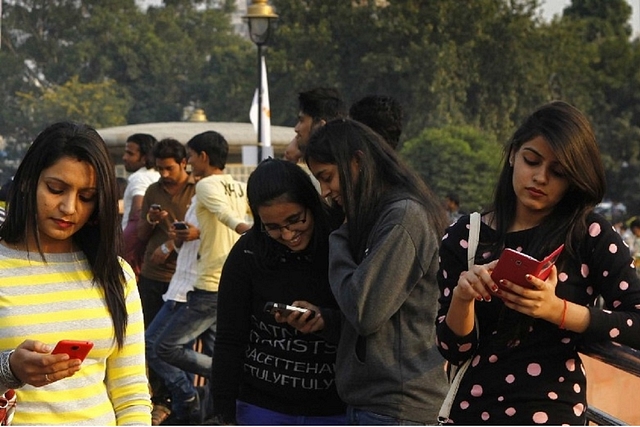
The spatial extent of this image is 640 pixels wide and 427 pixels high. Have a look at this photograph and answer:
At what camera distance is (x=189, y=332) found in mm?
7570

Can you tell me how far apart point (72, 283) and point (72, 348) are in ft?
1.20

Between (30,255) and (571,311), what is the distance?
125cm

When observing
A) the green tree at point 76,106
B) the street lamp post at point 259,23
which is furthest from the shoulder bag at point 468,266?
the green tree at point 76,106

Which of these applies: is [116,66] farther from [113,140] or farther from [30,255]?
[30,255]

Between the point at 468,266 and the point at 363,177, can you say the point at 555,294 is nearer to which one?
the point at 468,266

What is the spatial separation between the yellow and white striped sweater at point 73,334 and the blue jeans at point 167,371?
4662 mm

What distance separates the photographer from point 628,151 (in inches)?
2158

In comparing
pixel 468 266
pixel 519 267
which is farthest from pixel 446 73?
pixel 519 267

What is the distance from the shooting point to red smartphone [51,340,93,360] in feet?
8.62

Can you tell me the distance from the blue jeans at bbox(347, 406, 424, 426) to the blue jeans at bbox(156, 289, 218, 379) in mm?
3685

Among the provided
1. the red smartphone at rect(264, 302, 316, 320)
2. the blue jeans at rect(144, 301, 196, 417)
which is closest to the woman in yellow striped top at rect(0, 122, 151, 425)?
the red smartphone at rect(264, 302, 316, 320)

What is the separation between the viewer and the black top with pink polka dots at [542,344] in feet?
9.57

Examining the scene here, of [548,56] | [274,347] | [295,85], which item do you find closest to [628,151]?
[548,56]

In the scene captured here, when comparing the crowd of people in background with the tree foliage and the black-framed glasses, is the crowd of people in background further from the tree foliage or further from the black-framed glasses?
the tree foliage
